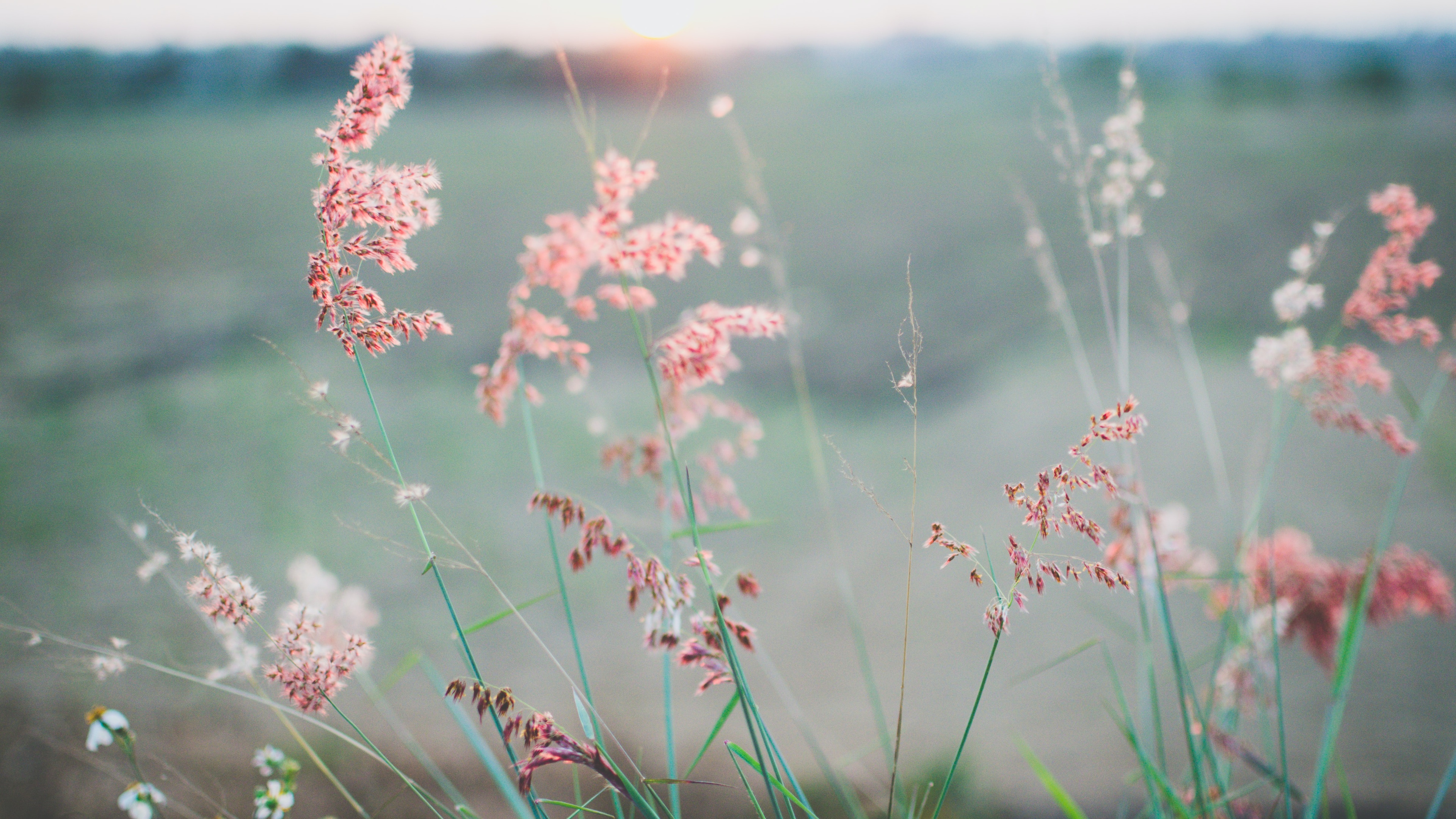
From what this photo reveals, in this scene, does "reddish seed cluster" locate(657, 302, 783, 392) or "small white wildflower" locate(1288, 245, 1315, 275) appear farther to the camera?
"small white wildflower" locate(1288, 245, 1315, 275)

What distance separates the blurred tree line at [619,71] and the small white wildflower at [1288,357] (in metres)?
2.34

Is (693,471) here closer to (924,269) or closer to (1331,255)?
(924,269)

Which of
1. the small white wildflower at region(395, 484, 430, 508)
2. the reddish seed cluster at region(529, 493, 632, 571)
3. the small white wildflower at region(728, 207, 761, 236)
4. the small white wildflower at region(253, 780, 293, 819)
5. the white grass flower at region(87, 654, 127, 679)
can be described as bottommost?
the small white wildflower at region(253, 780, 293, 819)

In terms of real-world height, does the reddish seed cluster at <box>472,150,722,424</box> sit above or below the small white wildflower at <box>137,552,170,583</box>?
above

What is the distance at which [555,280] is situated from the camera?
1.45 ft

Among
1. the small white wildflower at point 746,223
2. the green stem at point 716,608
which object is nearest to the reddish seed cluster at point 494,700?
the green stem at point 716,608

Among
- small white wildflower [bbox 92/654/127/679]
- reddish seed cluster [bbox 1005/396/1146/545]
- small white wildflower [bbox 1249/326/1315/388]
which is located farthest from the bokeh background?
small white wildflower [bbox 1249/326/1315/388]

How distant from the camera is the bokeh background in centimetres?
109

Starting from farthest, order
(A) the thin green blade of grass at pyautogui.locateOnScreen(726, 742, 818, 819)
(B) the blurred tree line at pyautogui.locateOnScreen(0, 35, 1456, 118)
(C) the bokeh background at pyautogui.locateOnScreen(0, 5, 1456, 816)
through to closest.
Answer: (B) the blurred tree line at pyautogui.locateOnScreen(0, 35, 1456, 118), (C) the bokeh background at pyautogui.locateOnScreen(0, 5, 1456, 816), (A) the thin green blade of grass at pyautogui.locateOnScreen(726, 742, 818, 819)

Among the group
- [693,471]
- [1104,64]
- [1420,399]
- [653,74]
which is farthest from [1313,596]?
[653,74]

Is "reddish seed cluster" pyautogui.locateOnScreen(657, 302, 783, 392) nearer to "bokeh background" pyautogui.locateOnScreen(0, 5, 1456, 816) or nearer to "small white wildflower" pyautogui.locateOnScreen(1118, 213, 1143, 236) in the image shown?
"bokeh background" pyautogui.locateOnScreen(0, 5, 1456, 816)

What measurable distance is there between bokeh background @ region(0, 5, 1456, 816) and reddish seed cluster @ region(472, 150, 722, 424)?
0.40 feet

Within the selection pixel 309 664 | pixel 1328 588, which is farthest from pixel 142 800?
pixel 1328 588

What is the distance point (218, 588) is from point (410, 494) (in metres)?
0.12
